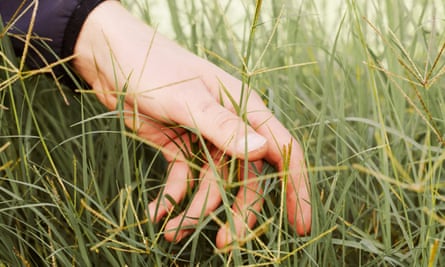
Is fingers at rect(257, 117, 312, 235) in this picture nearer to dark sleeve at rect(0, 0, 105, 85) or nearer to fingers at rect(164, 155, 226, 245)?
fingers at rect(164, 155, 226, 245)

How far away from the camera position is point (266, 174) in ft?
3.43

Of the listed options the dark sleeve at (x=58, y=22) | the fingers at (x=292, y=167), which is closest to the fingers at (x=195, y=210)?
the fingers at (x=292, y=167)

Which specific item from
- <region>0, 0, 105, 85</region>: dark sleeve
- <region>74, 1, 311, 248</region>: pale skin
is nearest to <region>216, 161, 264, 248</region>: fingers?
<region>74, 1, 311, 248</region>: pale skin

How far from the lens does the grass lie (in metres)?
0.87

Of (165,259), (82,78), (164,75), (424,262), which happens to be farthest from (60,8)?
(424,262)

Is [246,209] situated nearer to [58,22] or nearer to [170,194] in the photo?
[170,194]

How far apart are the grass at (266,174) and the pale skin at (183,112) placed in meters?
0.03

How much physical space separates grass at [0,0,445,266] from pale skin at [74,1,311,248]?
30mm

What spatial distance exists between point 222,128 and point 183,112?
82mm

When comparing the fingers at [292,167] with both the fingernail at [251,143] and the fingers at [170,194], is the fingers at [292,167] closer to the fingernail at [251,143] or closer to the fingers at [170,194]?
the fingernail at [251,143]

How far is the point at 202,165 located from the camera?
1132 mm

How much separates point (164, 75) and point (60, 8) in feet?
0.84

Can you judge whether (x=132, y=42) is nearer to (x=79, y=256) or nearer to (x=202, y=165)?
(x=202, y=165)

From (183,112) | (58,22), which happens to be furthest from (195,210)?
(58,22)
